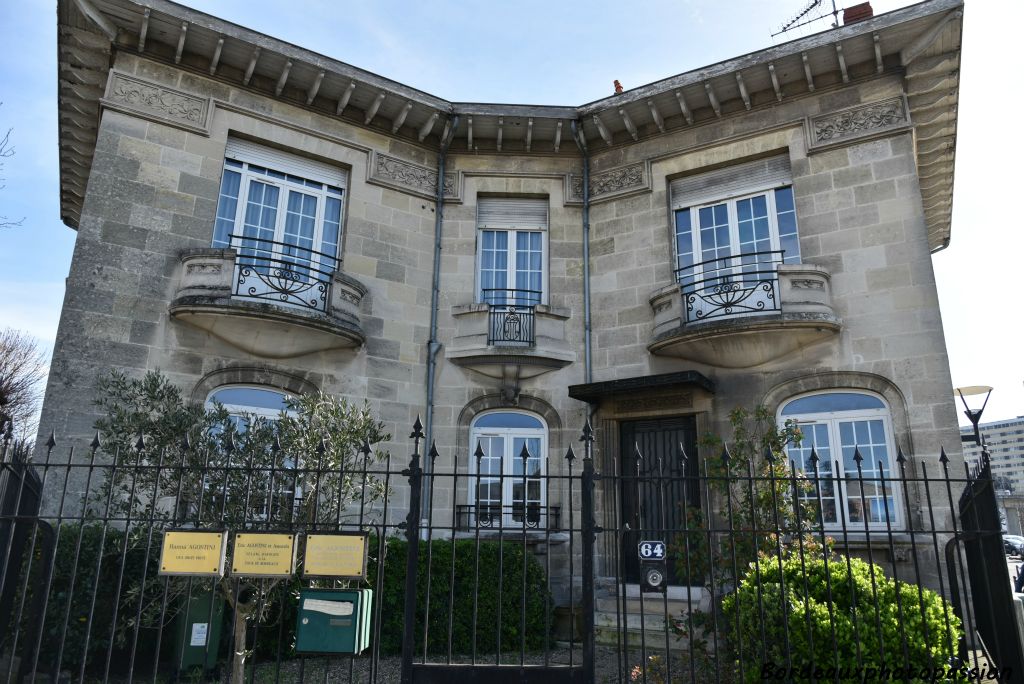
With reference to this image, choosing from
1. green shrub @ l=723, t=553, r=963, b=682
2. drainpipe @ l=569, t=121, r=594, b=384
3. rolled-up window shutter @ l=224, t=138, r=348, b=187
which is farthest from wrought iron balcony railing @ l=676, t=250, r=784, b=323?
rolled-up window shutter @ l=224, t=138, r=348, b=187

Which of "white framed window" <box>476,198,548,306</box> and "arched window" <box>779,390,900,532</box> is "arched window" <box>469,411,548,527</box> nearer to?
"white framed window" <box>476,198,548,306</box>

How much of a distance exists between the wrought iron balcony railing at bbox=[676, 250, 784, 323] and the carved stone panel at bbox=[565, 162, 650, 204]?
201 cm

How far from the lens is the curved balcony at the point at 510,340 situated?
39.2 feet

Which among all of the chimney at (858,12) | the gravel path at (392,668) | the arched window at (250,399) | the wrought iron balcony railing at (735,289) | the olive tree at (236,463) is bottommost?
the gravel path at (392,668)

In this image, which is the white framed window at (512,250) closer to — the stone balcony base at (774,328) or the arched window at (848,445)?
the stone balcony base at (774,328)

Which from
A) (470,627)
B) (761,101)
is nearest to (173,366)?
(470,627)

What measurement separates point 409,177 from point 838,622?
10164 mm

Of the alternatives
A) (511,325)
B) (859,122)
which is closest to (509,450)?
(511,325)

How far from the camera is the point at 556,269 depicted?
12.9m

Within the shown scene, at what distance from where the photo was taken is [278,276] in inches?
422

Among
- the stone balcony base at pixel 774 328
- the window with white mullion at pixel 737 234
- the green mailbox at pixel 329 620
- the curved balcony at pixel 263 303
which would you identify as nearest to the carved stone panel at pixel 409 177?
the curved balcony at pixel 263 303

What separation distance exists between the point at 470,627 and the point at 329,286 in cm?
564

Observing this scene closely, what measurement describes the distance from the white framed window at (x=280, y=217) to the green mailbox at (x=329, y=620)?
619 cm

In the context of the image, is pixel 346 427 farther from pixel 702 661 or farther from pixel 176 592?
pixel 702 661
